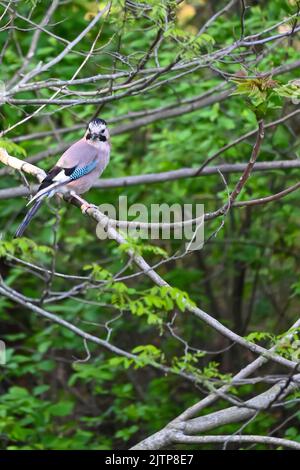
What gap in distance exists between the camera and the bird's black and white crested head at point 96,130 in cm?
616

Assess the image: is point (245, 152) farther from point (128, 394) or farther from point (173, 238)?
point (128, 394)

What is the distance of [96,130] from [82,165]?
324mm

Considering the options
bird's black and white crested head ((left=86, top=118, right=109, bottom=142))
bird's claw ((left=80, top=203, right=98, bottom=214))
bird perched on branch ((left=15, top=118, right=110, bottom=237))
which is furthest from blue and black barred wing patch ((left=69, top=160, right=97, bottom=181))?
bird's claw ((left=80, top=203, right=98, bottom=214))

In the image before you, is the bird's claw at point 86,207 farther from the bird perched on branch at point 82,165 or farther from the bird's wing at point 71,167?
the bird's wing at point 71,167

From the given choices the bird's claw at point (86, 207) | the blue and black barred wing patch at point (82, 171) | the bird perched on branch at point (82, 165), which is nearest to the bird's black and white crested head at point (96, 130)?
the bird perched on branch at point (82, 165)

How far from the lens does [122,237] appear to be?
4.46m

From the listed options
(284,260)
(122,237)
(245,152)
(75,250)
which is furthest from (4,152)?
(284,260)

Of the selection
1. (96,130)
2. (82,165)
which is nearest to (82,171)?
(82,165)

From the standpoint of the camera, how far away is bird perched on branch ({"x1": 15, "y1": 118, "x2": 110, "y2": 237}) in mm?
5547

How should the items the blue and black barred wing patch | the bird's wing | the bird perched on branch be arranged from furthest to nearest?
the blue and black barred wing patch → the bird perched on branch → the bird's wing

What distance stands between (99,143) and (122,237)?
1.97 m

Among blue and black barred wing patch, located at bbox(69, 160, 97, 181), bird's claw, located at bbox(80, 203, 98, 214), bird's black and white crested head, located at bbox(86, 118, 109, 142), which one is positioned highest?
bird's black and white crested head, located at bbox(86, 118, 109, 142)

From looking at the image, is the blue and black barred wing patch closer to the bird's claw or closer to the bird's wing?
the bird's wing

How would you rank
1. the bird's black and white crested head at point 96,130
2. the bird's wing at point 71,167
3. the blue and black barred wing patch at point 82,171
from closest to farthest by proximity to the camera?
the bird's wing at point 71,167, the blue and black barred wing patch at point 82,171, the bird's black and white crested head at point 96,130
